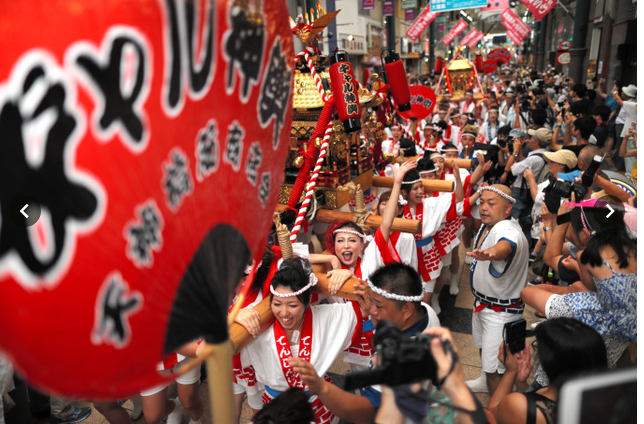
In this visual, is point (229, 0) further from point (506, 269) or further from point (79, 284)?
point (506, 269)

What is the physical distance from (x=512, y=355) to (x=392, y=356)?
4.10ft

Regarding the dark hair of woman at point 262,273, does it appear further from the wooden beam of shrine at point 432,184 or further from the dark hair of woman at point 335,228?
the wooden beam of shrine at point 432,184

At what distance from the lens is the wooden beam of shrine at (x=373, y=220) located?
309cm

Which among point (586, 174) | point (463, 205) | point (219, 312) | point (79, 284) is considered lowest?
point (463, 205)

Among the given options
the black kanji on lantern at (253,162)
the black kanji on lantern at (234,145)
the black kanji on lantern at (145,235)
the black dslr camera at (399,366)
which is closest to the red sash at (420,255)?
the black dslr camera at (399,366)

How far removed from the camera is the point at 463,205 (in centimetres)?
472

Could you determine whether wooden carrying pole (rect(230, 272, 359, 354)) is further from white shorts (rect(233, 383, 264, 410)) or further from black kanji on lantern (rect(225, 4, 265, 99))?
black kanji on lantern (rect(225, 4, 265, 99))

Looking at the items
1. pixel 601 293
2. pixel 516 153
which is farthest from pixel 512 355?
pixel 516 153

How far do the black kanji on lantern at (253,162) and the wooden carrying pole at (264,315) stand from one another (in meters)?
1.15

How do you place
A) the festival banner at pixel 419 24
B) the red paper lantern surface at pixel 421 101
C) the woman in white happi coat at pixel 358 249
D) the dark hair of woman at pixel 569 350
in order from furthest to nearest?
1. the festival banner at pixel 419 24
2. the red paper lantern surface at pixel 421 101
3. the woman in white happi coat at pixel 358 249
4. the dark hair of woman at pixel 569 350

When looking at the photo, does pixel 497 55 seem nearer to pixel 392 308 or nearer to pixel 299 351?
pixel 392 308

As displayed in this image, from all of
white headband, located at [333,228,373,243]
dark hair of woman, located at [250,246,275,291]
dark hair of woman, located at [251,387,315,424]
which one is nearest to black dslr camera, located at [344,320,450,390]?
dark hair of woman, located at [251,387,315,424]

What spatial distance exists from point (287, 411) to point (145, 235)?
1.30m

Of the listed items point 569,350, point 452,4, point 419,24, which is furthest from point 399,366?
point 419,24
